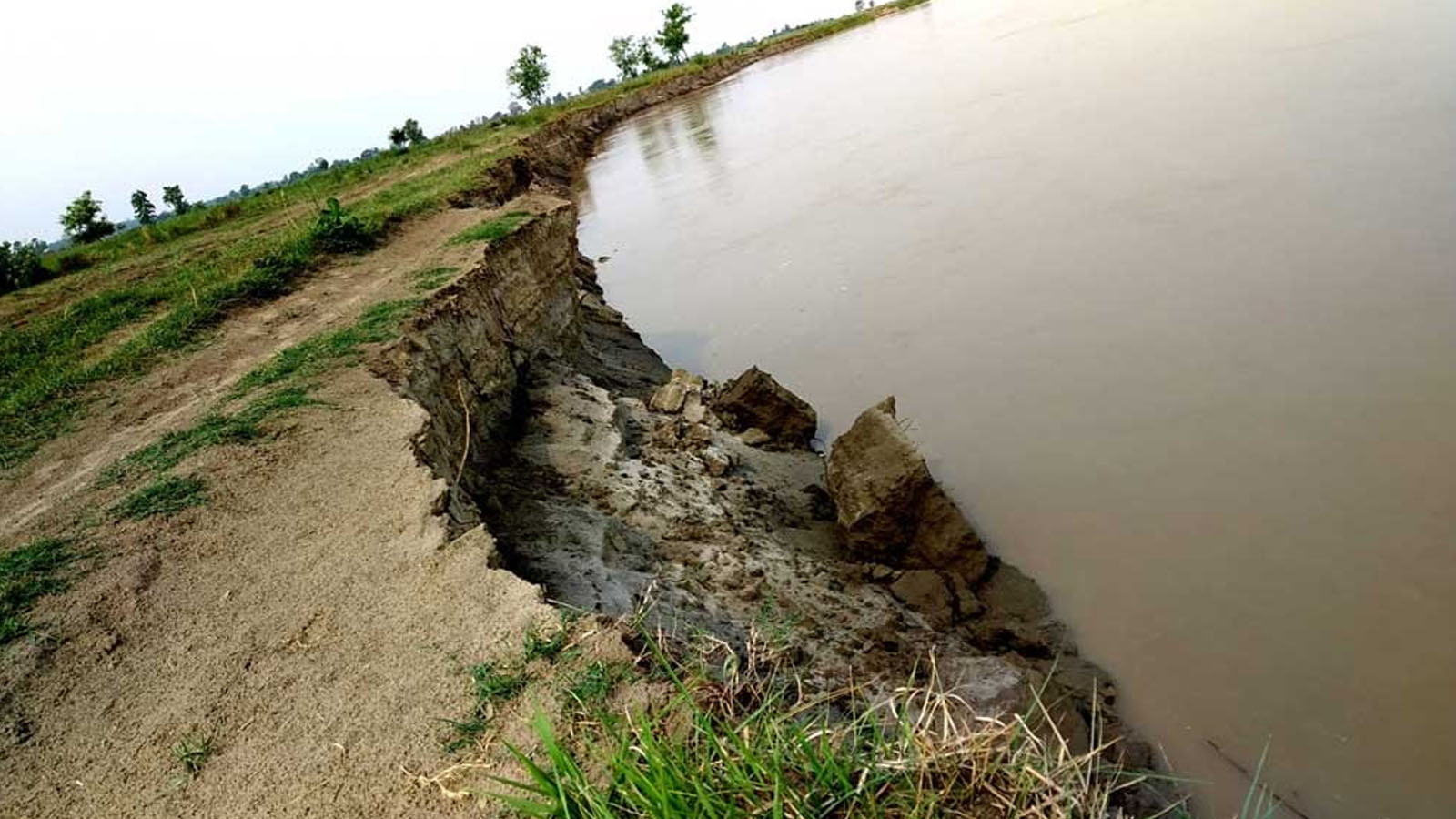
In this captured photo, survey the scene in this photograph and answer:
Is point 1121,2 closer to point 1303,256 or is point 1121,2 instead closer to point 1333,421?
point 1303,256

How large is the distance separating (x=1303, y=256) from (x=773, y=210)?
1017 centimetres

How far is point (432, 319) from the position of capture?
25.6 ft

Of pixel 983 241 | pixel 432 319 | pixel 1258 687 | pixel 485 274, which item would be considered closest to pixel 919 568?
pixel 1258 687

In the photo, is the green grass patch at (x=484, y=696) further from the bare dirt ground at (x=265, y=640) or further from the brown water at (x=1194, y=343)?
the brown water at (x=1194, y=343)

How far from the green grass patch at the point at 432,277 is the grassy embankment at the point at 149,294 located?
→ 204cm

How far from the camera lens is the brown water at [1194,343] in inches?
185

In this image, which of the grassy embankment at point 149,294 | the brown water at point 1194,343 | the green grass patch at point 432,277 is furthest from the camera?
the green grass patch at point 432,277

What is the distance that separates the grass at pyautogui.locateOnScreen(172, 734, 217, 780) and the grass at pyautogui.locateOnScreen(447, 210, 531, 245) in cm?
743

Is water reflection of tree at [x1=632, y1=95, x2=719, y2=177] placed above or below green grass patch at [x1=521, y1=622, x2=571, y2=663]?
above

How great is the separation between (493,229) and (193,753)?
7.97m

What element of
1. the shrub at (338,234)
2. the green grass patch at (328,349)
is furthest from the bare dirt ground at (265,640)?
the shrub at (338,234)

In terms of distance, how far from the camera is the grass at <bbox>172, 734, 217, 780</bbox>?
3199 millimetres

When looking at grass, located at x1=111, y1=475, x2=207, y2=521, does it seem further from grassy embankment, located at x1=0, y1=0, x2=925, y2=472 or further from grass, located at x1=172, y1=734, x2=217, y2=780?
grass, located at x1=172, y1=734, x2=217, y2=780

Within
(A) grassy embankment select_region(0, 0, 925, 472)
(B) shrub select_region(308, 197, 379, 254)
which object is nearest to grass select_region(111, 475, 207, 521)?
(A) grassy embankment select_region(0, 0, 925, 472)
